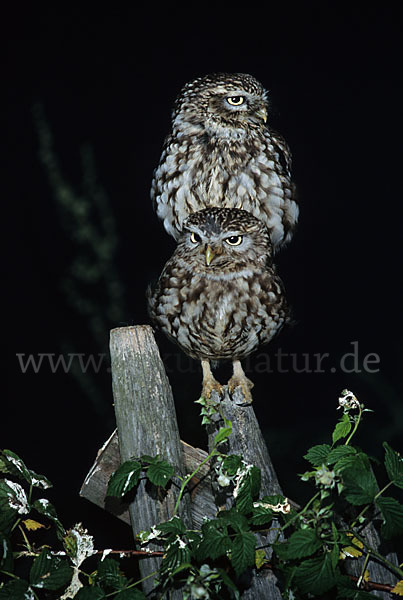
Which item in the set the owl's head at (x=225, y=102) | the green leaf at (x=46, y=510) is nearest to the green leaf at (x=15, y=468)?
the green leaf at (x=46, y=510)

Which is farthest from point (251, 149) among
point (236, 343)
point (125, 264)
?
point (125, 264)

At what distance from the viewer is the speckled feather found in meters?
1.46

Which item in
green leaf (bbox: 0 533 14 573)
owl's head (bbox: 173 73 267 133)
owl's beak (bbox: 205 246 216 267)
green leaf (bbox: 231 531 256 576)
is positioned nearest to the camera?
→ green leaf (bbox: 231 531 256 576)

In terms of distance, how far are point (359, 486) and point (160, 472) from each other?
34 centimetres

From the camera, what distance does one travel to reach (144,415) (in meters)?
1.32

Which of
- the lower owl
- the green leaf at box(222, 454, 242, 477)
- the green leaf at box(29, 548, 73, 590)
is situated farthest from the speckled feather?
the green leaf at box(29, 548, 73, 590)

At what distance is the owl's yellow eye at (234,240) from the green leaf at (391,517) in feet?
1.96

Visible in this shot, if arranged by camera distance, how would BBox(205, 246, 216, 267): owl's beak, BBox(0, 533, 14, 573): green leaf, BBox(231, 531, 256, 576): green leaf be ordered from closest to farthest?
BBox(231, 531, 256, 576): green leaf → BBox(0, 533, 14, 573): green leaf → BBox(205, 246, 216, 267): owl's beak

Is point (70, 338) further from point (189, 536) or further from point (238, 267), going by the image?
point (189, 536)

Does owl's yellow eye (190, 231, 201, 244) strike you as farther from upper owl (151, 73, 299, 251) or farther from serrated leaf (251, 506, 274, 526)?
serrated leaf (251, 506, 274, 526)

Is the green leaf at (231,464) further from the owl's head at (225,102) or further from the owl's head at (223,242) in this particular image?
the owl's head at (225,102)

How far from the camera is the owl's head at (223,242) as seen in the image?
1.43 meters

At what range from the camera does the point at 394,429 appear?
7.41 ft

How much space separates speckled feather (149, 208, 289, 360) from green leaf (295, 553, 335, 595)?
52 centimetres
